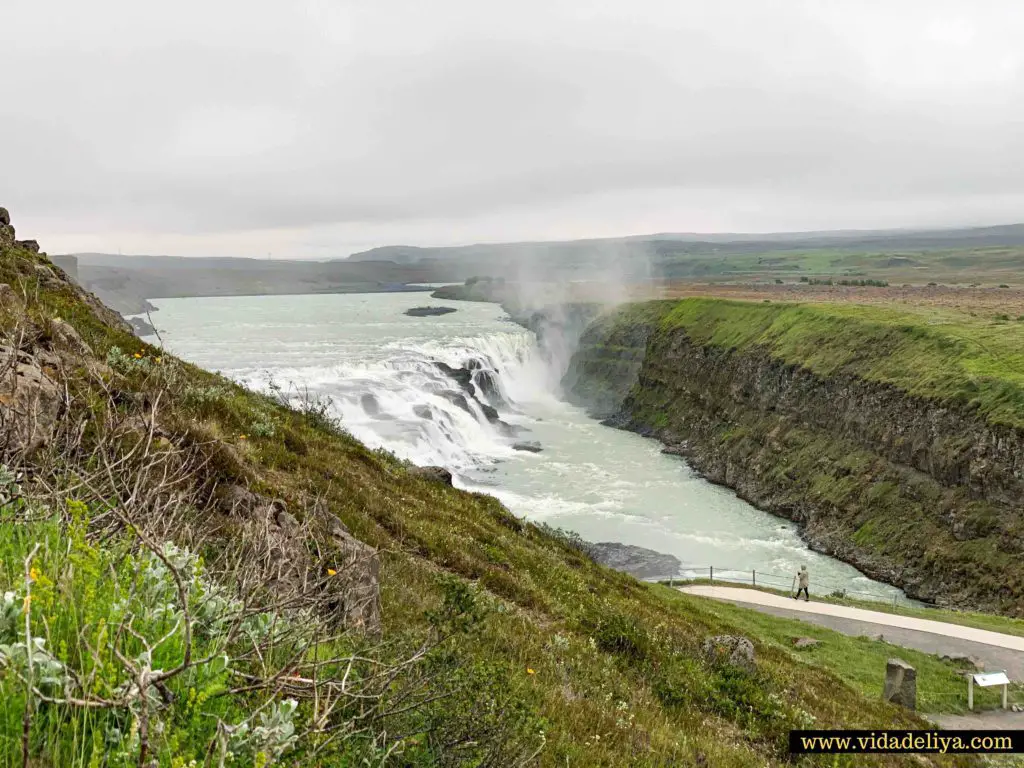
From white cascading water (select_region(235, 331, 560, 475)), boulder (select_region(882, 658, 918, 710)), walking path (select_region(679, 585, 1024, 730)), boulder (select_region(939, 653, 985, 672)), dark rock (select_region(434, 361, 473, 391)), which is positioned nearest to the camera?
boulder (select_region(882, 658, 918, 710))

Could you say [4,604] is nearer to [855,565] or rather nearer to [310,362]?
[855,565]

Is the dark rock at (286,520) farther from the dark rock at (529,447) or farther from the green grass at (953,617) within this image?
the dark rock at (529,447)

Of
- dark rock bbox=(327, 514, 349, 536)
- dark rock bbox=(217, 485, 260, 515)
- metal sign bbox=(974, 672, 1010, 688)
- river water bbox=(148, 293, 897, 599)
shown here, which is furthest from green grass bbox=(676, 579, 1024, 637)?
dark rock bbox=(217, 485, 260, 515)

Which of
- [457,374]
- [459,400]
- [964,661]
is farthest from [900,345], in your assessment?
[457,374]

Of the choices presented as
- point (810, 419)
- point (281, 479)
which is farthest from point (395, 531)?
point (810, 419)

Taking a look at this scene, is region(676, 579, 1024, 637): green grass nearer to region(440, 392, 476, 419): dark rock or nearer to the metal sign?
the metal sign

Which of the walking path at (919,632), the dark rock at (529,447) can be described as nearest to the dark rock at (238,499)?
the walking path at (919,632)
